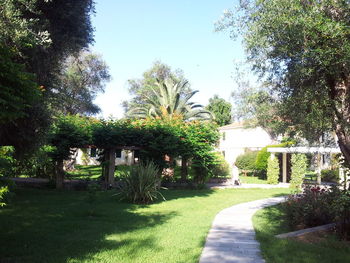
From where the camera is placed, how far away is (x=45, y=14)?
7.66m

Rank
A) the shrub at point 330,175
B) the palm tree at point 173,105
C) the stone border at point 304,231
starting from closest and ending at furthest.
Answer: the stone border at point 304,231 < the shrub at point 330,175 < the palm tree at point 173,105

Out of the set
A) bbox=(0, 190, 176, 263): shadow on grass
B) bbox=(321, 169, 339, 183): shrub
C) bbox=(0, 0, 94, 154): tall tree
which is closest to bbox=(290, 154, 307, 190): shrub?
bbox=(321, 169, 339, 183): shrub

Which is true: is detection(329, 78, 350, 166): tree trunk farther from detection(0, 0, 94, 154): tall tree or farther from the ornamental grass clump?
the ornamental grass clump

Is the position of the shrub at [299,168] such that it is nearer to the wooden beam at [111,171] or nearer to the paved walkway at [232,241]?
the paved walkway at [232,241]

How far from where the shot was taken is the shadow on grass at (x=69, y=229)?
5.14 meters

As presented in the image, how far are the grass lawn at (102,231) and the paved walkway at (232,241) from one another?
8.9 inches

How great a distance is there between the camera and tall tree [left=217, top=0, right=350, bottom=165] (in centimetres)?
539

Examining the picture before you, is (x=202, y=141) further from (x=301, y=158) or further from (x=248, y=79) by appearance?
(x=248, y=79)

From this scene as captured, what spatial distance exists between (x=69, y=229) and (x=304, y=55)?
19.4ft

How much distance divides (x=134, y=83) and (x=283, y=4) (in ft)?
127

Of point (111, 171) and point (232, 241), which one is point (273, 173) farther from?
point (232, 241)

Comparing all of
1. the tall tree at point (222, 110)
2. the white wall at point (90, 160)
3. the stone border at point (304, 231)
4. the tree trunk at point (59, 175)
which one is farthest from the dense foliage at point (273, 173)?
the tall tree at point (222, 110)

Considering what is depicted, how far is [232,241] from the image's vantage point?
6133mm

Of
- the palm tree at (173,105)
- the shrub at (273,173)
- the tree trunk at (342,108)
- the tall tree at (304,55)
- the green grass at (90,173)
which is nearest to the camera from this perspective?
the tall tree at (304,55)
